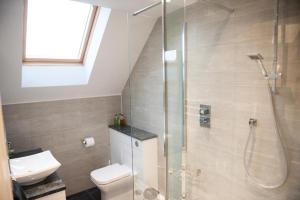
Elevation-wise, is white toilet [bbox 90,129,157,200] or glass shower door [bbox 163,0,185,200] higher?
glass shower door [bbox 163,0,185,200]

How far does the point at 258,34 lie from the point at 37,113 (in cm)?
257

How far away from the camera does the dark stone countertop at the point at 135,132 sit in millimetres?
2663

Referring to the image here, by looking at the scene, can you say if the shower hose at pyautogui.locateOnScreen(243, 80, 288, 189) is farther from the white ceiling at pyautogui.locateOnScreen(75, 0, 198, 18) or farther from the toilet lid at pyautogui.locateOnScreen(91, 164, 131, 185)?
the toilet lid at pyautogui.locateOnScreen(91, 164, 131, 185)

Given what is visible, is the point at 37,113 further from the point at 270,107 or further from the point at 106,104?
the point at 270,107

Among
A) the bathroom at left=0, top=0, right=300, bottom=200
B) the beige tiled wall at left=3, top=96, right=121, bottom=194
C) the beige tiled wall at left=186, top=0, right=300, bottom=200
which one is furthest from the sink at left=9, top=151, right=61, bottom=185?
the beige tiled wall at left=186, top=0, right=300, bottom=200

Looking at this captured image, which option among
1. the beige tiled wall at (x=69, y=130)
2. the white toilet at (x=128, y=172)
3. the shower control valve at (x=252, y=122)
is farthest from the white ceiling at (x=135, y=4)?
the white toilet at (x=128, y=172)

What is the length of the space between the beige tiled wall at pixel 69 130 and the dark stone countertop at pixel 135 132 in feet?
0.83

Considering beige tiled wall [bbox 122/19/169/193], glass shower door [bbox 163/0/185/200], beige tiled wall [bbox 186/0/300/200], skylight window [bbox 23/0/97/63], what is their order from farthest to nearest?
beige tiled wall [bbox 122/19/169/193]
skylight window [bbox 23/0/97/63]
glass shower door [bbox 163/0/185/200]
beige tiled wall [bbox 186/0/300/200]

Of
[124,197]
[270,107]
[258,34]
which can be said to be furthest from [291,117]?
[124,197]

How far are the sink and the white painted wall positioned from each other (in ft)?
2.61

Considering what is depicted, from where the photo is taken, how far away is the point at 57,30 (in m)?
2.49

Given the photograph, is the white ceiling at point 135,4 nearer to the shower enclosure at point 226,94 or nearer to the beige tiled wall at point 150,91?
the shower enclosure at point 226,94

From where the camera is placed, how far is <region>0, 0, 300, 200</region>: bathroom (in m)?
1.57

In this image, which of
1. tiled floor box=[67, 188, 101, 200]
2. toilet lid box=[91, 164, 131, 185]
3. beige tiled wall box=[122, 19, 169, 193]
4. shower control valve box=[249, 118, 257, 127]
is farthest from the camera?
tiled floor box=[67, 188, 101, 200]
